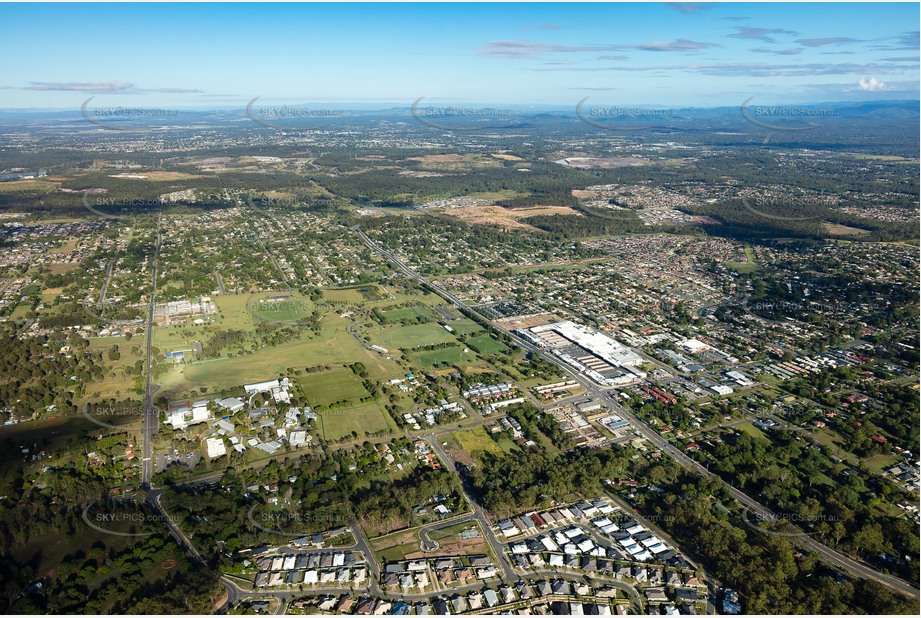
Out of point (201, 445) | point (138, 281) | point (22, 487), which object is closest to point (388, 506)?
point (201, 445)

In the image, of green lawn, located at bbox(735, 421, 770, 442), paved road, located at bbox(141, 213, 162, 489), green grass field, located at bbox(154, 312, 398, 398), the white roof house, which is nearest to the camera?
paved road, located at bbox(141, 213, 162, 489)

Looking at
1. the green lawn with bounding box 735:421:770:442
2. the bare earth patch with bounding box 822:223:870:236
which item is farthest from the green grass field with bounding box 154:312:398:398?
the bare earth patch with bounding box 822:223:870:236

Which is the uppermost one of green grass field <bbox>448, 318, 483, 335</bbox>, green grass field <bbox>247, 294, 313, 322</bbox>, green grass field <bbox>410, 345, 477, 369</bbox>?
green grass field <bbox>247, 294, 313, 322</bbox>

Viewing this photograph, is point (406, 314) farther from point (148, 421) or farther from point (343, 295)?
point (148, 421)

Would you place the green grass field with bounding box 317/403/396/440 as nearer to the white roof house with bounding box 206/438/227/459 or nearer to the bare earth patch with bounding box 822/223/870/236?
the white roof house with bounding box 206/438/227/459

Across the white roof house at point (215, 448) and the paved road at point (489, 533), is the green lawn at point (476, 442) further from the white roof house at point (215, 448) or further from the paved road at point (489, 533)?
the white roof house at point (215, 448)

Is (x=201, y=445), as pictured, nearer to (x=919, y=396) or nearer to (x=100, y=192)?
(x=919, y=396)
